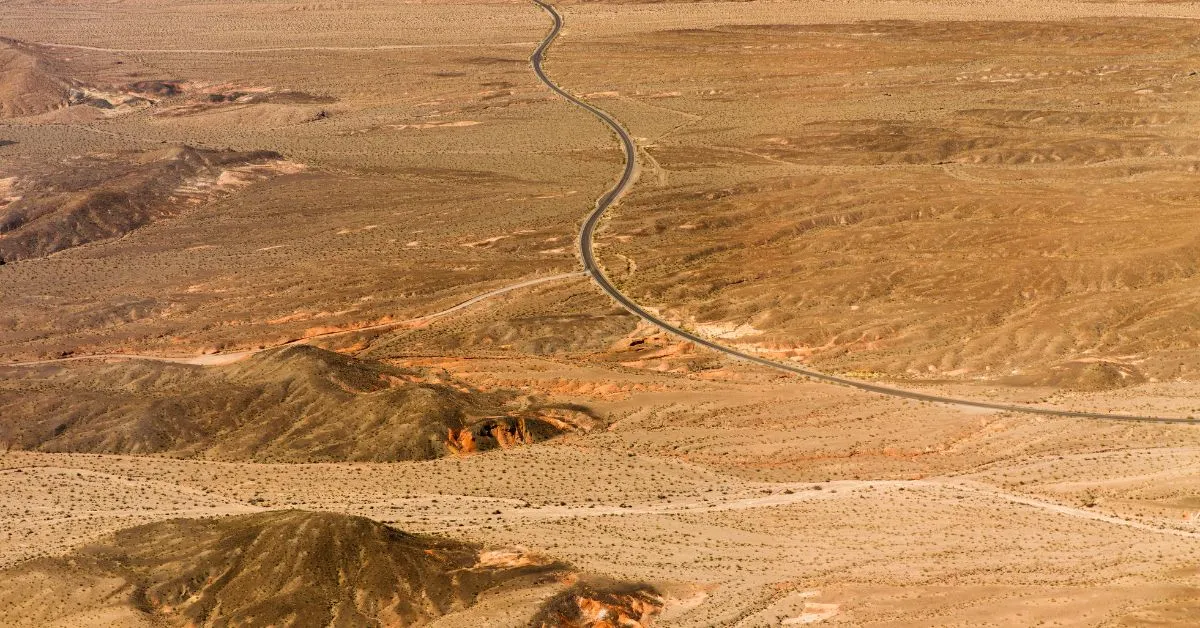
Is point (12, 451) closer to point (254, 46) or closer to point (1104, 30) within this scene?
point (254, 46)

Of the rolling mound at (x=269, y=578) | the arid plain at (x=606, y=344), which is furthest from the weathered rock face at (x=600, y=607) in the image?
the rolling mound at (x=269, y=578)

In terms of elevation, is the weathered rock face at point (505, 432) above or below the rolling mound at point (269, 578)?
above

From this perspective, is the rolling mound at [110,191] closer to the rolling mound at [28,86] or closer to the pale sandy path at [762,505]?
the rolling mound at [28,86]

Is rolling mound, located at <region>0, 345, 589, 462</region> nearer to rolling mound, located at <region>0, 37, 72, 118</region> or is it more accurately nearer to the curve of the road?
the curve of the road

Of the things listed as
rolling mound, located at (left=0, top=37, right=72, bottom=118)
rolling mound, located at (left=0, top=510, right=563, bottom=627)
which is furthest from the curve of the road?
rolling mound, located at (left=0, top=37, right=72, bottom=118)

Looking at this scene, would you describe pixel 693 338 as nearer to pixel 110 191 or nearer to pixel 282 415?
pixel 282 415

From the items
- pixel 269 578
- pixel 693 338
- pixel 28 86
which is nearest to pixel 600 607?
pixel 269 578
